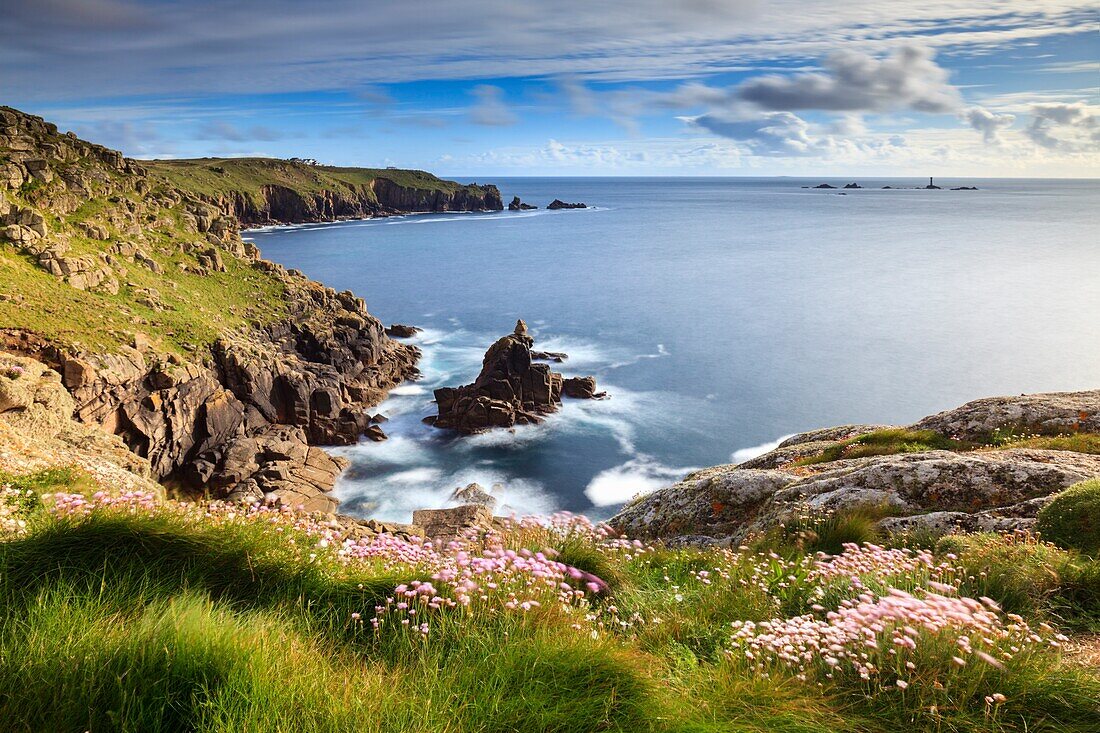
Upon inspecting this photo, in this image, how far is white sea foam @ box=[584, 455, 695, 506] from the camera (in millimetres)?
43750

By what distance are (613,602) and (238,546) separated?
4.28 meters

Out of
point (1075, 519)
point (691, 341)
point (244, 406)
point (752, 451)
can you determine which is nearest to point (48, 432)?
point (244, 406)

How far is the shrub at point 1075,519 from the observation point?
8.06 meters

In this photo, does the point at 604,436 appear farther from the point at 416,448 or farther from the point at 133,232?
the point at 133,232

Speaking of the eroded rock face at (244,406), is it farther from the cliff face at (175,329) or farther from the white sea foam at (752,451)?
the white sea foam at (752,451)

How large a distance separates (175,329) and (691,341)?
61.5 metres

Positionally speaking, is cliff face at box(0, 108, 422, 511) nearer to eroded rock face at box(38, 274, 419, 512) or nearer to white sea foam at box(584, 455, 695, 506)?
eroded rock face at box(38, 274, 419, 512)

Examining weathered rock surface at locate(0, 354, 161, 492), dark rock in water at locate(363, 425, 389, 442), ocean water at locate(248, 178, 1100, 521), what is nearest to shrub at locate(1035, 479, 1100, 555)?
weathered rock surface at locate(0, 354, 161, 492)

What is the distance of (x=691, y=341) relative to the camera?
83125 millimetres

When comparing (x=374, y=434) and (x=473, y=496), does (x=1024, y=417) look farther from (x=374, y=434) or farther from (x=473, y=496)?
(x=374, y=434)

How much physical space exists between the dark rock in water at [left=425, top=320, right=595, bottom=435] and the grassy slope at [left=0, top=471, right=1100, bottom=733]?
46.7 meters

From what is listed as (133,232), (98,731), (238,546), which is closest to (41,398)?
(238,546)

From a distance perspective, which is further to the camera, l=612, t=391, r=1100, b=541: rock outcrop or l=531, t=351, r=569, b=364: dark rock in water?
l=531, t=351, r=569, b=364: dark rock in water

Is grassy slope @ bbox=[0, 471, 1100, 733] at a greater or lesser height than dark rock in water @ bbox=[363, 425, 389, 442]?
greater
